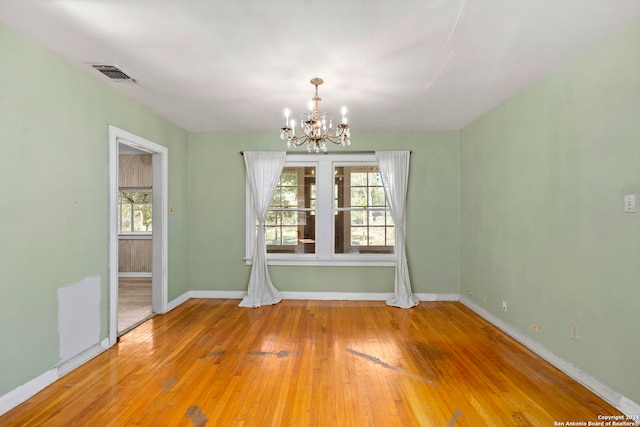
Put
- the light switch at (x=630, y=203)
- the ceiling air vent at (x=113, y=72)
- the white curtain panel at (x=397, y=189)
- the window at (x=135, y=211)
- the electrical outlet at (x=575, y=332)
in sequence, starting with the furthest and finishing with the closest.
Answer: the window at (x=135, y=211) < the white curtain panel at (x=397, y=189) < the ceiling air vent at (x=113, y=72) < the electrical outlet at (x=575, y=332) < the light switch at (x=630, y=203)

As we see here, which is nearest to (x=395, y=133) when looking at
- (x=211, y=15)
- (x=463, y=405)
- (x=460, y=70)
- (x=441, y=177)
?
(x=441, y=177)

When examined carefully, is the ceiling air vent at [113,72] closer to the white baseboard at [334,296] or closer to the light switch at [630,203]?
the white baseboard at [334,296]

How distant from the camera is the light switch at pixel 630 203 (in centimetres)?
202

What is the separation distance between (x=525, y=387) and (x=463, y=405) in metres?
0.60

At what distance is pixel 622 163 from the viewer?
2.11m

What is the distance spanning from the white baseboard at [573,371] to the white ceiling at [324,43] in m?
2.45

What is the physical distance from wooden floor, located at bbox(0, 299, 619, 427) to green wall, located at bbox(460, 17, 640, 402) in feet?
1.22

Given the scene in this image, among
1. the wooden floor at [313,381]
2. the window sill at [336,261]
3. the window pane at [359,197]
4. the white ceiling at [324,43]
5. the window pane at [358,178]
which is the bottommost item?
the wooden floor at [313,381]

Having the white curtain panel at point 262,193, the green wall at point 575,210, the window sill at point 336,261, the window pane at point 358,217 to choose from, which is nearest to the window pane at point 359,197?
the window pane at point 358,217

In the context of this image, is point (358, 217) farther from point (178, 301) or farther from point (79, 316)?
point (79, 316)

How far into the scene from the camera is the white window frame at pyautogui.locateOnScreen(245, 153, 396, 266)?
4.73m

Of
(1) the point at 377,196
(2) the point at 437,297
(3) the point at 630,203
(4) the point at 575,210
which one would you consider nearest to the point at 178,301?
(1) the point at 377,196

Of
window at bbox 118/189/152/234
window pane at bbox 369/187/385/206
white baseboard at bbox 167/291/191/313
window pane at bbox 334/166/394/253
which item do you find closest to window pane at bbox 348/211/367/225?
window pane at bbox 334/166/394/253

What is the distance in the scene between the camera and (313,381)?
244cm
